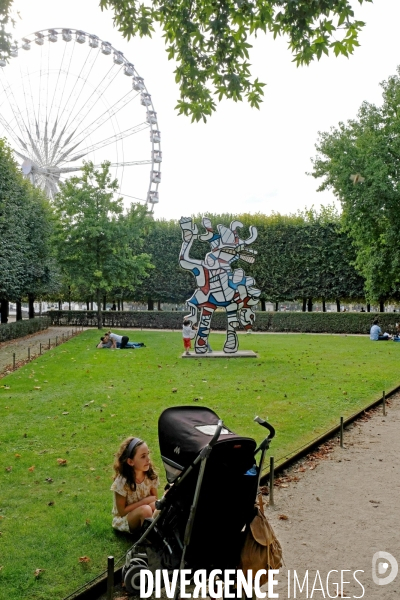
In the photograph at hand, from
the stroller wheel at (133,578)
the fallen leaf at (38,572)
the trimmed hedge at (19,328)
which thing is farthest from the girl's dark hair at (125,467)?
the trimmed hedge at (19,328)

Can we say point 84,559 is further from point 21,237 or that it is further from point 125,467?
point 21,237

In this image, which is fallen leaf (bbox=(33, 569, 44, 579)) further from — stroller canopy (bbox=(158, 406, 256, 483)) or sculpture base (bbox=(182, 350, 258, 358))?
sculpture base (bbox=(182, 350, 258, 358))

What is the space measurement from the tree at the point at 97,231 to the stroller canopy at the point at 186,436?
1120 inches

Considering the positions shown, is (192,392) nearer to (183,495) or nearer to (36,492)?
(36,492)

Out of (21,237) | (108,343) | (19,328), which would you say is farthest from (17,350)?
(21,237)

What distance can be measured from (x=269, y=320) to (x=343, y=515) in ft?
105

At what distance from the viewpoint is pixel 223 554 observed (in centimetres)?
375

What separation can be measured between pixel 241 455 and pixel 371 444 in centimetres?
550

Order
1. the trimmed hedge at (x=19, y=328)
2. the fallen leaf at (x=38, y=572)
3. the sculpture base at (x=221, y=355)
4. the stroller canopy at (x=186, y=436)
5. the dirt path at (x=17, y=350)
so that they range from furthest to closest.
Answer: the trimmed hedge at (x=19, y=328) < the sculpture base at (x=221, y=355) < the dirt path at (x=17, y=350) < the fallen leaf at (x=38, y=572) < the stroller canopy at (x=186, y=436)

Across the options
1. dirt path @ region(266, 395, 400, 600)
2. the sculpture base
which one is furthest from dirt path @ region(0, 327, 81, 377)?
dirt path @ region(266, 395, 400, 600)

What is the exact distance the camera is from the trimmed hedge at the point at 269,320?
34500mm

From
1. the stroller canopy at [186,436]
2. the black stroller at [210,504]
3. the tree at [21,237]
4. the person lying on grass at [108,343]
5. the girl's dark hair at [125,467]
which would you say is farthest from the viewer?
the tree at [21,237]

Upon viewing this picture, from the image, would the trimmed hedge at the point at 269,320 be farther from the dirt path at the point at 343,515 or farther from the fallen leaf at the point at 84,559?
the fallen leaf at the point at 84,559

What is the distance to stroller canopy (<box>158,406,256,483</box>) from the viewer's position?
3873 millimetres
